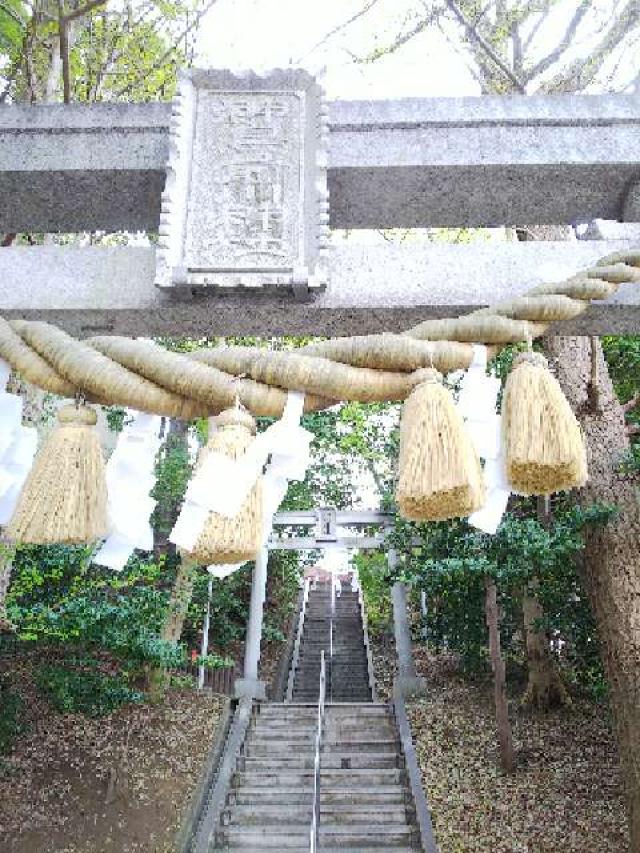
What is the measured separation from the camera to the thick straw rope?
122 centimetres

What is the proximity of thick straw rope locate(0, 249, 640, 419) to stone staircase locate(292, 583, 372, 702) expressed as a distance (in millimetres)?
10962

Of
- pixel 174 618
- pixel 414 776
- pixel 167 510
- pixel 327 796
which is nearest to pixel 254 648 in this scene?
pixel 174 618

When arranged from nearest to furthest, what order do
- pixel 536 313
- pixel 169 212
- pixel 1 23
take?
pixel 536 313
pixel 169 212
pixel 1 23

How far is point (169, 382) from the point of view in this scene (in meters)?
1.21

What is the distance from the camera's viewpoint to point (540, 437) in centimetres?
122

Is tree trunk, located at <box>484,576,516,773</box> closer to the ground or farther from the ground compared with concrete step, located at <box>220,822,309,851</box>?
farther from the ground

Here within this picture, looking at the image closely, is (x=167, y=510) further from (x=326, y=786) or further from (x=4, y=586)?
(x=4, y=586)

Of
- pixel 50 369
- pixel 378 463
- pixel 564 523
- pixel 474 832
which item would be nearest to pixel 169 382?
pixel 50 369

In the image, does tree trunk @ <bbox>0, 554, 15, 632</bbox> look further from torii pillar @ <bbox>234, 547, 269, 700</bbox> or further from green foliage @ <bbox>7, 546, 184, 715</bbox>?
torii pillar @ <bbox>234, 547, 269, 700</bbox>

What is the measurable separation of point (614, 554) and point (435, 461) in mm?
3419

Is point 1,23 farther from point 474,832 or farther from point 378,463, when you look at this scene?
point 378,463

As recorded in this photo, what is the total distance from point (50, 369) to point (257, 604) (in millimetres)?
9992

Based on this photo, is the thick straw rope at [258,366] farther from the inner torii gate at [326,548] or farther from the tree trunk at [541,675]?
the inner torii gate at [326,548]

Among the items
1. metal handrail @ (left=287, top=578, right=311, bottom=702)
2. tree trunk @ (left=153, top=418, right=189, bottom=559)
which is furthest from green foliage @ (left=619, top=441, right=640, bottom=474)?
metal handrail @ (left=287, top=578, right=311, bottom=702)
